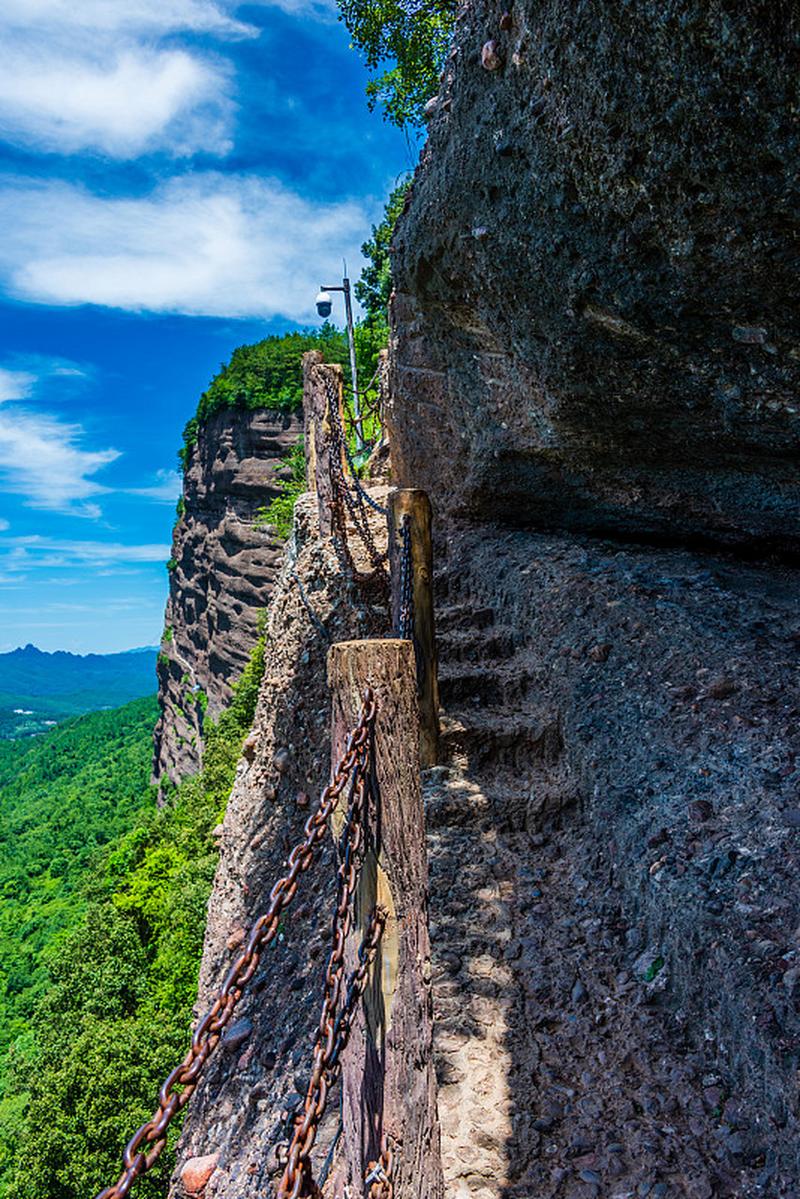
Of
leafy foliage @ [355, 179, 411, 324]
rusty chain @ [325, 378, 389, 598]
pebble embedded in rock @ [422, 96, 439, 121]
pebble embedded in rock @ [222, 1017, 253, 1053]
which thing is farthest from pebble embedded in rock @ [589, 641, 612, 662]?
leafy foliage @ [355, 179, 411, 324]

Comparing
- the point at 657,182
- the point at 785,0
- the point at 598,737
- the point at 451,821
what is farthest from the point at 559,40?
the point at 451,821

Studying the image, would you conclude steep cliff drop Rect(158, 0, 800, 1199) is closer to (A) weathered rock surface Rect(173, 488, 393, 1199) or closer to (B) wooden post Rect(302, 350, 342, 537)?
(A) weathered rock surface Rect(173, 488, 393, 1199)

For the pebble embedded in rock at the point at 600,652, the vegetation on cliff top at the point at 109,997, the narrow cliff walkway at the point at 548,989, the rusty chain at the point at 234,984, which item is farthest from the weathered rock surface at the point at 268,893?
the vegetation on cliff top at the point at 109,997

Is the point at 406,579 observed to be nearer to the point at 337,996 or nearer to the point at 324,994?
the point at 324,994

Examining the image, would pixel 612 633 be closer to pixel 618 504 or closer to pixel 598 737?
pixel 598 737

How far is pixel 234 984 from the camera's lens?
1.49m

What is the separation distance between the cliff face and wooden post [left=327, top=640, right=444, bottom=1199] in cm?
2215

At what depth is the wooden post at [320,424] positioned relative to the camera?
751cm

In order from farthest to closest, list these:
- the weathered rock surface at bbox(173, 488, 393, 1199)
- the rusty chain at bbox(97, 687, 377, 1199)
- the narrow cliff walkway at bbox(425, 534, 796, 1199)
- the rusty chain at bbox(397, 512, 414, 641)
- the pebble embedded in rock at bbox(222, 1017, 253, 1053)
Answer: the rusty chain at bbox(397, 512, 414, 641), the pebble embedded in rock at bbox(222, 1017, 253, 1053), the weathered rock surface at bbox(173, 488, 393, 1199), the narrow cliff walkway at bbox(425, 534, 796, 1199), the rusty chain at bbox(97, 687, 377, 1199)

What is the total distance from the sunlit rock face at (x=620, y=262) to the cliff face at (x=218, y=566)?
1870cm

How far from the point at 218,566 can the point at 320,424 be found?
2261 cm

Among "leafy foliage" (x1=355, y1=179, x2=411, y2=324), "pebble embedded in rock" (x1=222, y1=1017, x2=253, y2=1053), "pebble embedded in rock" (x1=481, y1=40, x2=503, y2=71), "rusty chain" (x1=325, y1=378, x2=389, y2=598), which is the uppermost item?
"leafy foliage" (x1=355, y1=179, x2=411, y2=324)

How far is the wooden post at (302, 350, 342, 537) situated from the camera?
751 centimetres

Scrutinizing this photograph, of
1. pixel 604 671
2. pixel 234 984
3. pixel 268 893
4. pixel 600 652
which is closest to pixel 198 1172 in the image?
pixel 268 893
